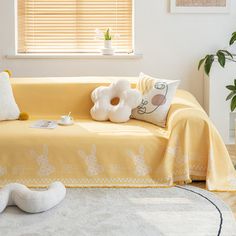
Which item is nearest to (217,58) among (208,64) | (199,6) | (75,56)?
(208,64)

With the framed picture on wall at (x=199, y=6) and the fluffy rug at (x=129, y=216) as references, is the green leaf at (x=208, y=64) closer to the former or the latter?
the framed picture on wall at (x=199, y=6)

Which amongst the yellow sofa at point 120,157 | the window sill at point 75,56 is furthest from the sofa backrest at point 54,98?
the window sill at point 75,56

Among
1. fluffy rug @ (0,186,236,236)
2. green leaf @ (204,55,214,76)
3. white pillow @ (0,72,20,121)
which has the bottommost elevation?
fluffy rug @ (0,186,236,236)

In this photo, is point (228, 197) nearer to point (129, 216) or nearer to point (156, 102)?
point (129, 216)

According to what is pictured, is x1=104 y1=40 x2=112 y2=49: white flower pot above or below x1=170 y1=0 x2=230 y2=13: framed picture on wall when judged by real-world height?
below

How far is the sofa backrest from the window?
3.09 feet

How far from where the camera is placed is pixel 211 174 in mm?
3658

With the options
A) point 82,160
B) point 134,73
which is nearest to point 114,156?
point 82,160

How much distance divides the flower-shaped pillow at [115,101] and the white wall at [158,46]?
97 cm

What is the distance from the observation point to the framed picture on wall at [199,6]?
5.08 meters

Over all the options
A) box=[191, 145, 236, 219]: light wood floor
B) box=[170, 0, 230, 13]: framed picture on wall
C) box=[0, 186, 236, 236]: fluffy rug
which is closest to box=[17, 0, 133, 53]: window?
box=[170, 0, 230, 13]: framed picture on wall

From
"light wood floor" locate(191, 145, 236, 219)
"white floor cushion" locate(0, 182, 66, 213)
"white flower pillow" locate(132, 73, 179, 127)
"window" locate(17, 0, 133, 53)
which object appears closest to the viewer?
"white floor cushion" locate(0, 182, 66, 213)

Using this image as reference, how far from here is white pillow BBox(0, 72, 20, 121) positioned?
13.5ft

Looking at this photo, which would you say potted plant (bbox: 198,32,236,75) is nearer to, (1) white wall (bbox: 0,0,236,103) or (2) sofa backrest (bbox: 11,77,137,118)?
(1) white wall (bbox: 0,0,236,103)
